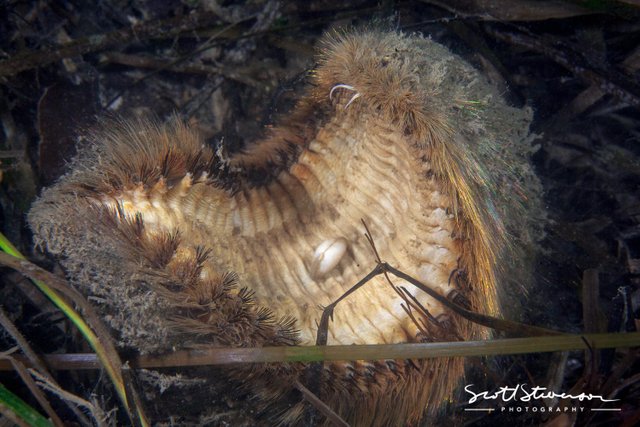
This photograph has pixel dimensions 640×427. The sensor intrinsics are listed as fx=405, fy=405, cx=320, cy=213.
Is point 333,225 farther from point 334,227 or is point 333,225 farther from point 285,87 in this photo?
point 285,87

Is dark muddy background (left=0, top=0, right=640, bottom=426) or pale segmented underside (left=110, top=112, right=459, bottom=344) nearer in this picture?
pale segmented underside (left=110, top=112, right=459, bottom=344)

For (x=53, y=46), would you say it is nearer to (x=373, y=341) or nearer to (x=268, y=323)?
(x=268, y=323)

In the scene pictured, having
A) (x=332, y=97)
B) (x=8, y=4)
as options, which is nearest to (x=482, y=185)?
(x=332, y=97)
